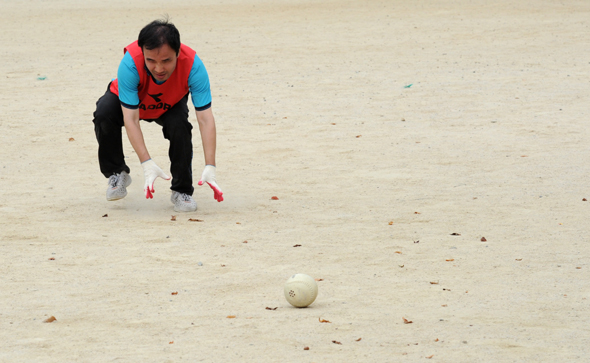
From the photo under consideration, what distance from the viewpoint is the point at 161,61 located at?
17.0 feet

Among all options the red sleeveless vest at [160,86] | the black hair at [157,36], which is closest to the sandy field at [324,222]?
the red sleeveless vest at [160,86]

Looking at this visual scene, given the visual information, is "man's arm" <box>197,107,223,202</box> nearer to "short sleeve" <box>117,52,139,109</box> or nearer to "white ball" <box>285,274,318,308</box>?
"short sleeve" <box>117,52,139,109</box>

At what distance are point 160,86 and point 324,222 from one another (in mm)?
1421

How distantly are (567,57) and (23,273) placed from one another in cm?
1060

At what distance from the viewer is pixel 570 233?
16.5 feet

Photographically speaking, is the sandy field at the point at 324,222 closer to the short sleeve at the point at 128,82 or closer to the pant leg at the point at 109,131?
the pant leg at the point at 109,131

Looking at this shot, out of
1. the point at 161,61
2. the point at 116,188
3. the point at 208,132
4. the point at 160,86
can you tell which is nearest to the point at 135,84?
the point at 160,86

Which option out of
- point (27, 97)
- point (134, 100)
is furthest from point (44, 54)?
point (134, 100)

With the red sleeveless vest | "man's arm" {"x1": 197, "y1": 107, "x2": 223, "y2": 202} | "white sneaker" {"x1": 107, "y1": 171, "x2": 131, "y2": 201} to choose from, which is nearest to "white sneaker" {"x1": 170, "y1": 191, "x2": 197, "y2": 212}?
"man's arm" {"x1": 197, "y1": 107, "x2": 223, "y2": 202}

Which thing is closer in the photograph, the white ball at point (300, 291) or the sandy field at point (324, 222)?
the sandy field at point (324, 222)

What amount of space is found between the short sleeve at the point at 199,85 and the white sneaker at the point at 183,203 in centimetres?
63

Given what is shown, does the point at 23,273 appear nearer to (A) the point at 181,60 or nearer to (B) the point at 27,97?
(A) the point at 181,60

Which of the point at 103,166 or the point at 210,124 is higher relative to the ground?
the point at 210,124

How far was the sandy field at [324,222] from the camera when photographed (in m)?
3.47
